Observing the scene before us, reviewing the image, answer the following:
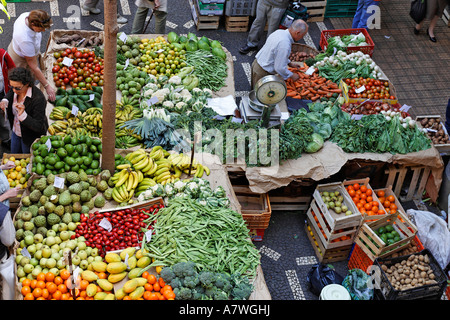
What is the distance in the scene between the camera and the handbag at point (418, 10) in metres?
9.78

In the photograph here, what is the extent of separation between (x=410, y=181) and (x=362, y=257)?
1815 millimetres

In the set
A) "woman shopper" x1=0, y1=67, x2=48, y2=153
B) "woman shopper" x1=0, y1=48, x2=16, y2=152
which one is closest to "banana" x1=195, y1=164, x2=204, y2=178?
"woman shopper" x1=0, y1=67, x2=48, y2=153

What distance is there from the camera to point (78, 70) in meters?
6.87

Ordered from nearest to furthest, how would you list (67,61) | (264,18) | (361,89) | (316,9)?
(67,61) → (361,89) → (264,18) → (316,9)

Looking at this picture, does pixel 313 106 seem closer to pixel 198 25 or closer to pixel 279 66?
pixel 279 66

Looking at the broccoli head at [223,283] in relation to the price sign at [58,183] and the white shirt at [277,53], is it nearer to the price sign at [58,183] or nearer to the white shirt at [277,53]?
the price sign at [58,183]

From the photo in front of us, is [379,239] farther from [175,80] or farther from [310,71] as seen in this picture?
[175,80]

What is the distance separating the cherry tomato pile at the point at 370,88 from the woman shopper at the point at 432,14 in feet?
10.7

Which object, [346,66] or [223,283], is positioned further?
[346,66]

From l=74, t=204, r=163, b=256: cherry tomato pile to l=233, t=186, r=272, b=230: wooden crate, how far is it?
1.31m

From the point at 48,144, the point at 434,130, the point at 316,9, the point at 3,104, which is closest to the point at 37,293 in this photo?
the point at 48,144

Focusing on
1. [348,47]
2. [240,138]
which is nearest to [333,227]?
[240,138]

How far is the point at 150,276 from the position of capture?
14.4 ft

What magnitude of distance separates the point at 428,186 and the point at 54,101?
5.42m
